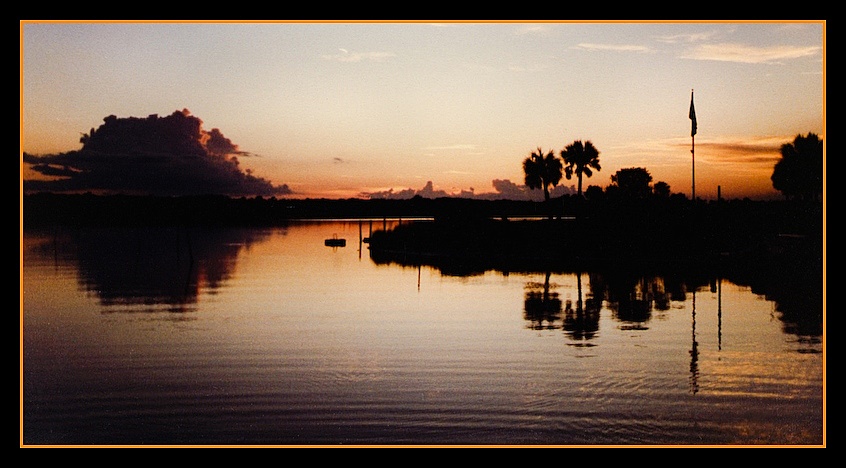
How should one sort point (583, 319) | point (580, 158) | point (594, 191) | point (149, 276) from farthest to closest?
point (594, 191), point (580, 158), point (149, 276), point (583, 319)

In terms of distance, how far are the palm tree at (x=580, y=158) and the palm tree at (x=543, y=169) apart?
1.26 metres

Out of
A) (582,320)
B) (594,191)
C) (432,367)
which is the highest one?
(594,191)

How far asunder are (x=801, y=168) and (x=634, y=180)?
28.0 metres

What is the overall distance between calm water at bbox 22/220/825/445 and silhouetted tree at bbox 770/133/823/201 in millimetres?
68559

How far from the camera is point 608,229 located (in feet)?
223

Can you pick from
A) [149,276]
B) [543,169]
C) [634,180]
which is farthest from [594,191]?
[149,276]

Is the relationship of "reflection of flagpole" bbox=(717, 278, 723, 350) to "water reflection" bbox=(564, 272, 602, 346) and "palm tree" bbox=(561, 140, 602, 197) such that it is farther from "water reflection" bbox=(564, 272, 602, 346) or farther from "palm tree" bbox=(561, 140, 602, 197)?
"palm tree" bbox=(561, 140, 602, 197)

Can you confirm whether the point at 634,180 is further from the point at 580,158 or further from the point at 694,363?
the point at 694,363

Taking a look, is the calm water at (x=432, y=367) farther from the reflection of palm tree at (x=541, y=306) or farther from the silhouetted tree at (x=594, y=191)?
the silhouetted tree at (x=594, y=191)

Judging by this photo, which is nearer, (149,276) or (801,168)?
(149,276)

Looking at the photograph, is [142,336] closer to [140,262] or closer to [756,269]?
[756,269]

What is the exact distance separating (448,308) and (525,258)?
30.4 metres

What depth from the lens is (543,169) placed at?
343 feet

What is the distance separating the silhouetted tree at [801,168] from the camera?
340ft
